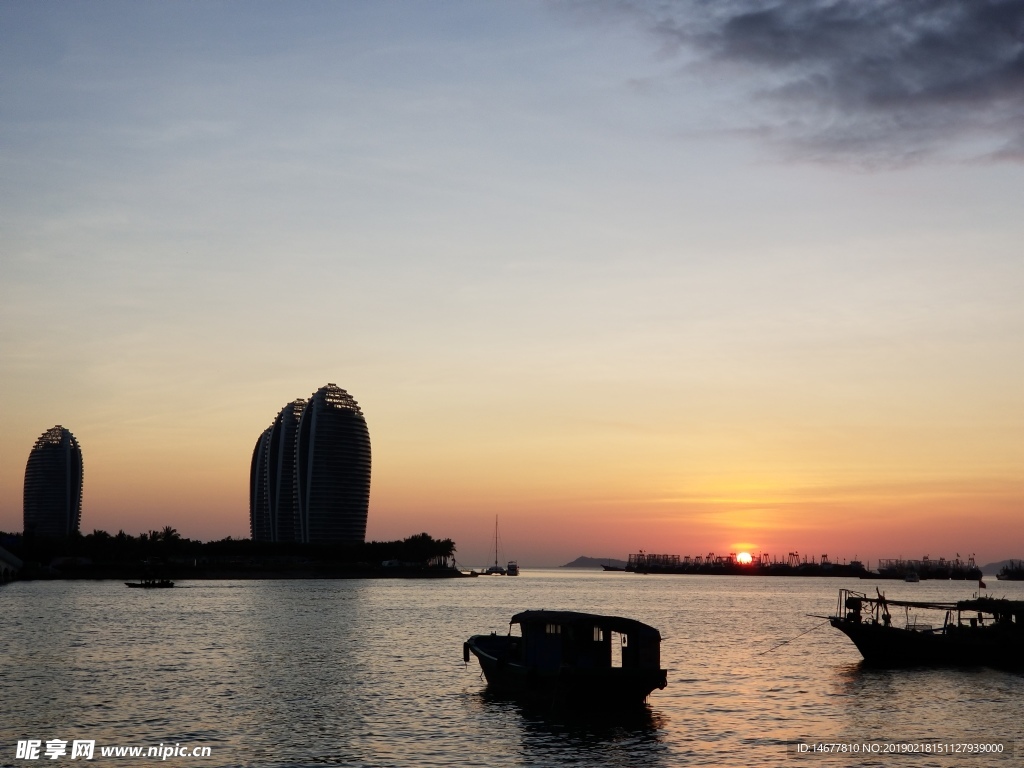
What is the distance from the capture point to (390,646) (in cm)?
9262

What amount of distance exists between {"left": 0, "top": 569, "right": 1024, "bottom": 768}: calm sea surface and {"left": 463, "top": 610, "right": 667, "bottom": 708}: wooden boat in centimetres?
151

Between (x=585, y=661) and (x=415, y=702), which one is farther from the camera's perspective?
(x=415, y=702)

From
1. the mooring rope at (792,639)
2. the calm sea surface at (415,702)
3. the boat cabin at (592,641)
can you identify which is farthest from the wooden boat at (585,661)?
the mooring rope at (792,639)

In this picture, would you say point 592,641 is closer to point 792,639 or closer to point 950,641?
point 950,641

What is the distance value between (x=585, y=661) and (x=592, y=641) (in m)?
1.15

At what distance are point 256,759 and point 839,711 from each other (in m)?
33.0

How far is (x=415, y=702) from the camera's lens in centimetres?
6078

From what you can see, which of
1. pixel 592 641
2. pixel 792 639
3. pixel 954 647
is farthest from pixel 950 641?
pixel 592 641

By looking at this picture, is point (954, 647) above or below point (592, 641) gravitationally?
below

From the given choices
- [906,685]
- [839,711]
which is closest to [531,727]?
[839,711]

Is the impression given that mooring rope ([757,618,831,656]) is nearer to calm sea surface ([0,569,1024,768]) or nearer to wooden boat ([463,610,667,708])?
calm sea surface ([0,569,1024,768])

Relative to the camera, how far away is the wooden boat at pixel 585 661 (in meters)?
54.7

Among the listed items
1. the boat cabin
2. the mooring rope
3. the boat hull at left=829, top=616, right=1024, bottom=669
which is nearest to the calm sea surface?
the mooring rope

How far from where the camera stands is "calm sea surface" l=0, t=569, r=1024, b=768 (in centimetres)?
4753
